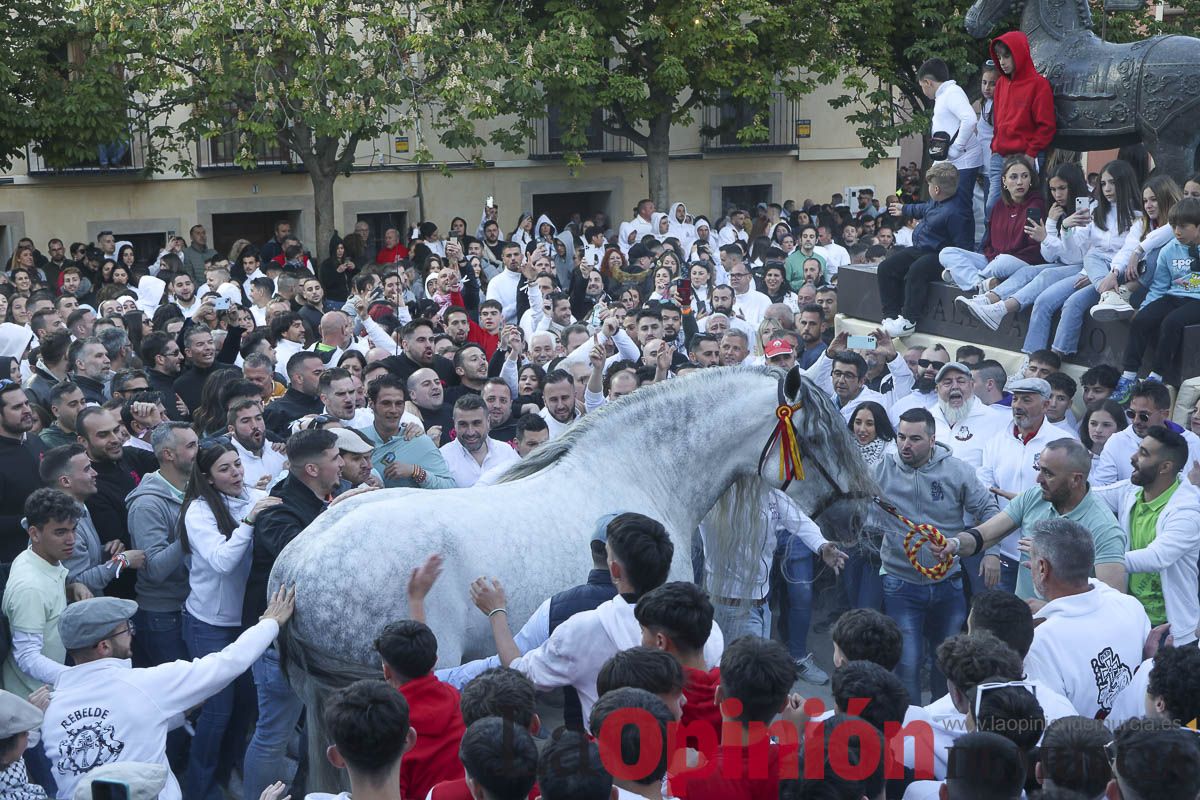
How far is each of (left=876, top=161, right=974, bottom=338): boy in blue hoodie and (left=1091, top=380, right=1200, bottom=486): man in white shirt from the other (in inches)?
153

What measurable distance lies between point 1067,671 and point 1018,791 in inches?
61.6

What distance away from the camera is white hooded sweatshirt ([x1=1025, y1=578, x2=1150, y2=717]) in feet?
16.2

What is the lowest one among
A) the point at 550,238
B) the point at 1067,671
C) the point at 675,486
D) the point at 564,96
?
the point at 1067,671

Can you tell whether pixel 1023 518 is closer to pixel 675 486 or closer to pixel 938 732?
pixel 675 486

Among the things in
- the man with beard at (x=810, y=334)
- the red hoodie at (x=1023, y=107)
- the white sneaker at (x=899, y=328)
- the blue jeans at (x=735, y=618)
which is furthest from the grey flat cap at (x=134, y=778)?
the white sneaker at (x=899, y=328)

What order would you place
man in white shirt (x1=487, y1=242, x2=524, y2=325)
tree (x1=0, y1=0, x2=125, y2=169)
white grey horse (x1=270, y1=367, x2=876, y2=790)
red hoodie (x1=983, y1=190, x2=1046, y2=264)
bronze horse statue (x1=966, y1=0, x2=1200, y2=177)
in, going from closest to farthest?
white grey horse (x1=270, y1=367, x2=876, y2=790)
bronze horse statue (x1=966, y1=0, x2=1200, y2=177)
red hoodie (x1=983, y1=190, x2=1046, y2=264)
man in white shirt (x1=487, y1=242, x2=524, y2=325)
tree (x1=0, y1=0, x2=125, y2=169)

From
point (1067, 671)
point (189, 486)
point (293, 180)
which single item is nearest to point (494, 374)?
point (189, 486)

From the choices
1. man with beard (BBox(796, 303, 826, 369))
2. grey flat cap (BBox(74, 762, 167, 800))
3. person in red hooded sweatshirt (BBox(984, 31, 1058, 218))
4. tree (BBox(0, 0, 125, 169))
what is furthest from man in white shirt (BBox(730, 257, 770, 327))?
grey flat cap (BBox(74, 762, 167, 800))

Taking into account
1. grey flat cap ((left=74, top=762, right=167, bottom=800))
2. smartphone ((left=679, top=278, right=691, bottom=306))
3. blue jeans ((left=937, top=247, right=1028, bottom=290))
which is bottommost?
grey flat cap ((left=74, top=762, right=167, bottom=800))

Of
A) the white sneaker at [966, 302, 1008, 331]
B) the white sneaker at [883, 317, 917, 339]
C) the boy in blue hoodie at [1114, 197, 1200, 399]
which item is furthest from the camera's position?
the white sneaker at [883, 317, 917, 339]

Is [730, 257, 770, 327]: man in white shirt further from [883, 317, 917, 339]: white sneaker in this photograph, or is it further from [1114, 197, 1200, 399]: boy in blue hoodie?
[1114, 197, 1200, 399]: boy in blue hoodie

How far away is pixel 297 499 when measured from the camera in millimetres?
6141

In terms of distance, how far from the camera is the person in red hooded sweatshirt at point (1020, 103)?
10492 millimetres

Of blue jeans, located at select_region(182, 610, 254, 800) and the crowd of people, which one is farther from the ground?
the crowd of people
